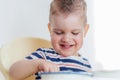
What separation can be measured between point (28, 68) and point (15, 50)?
18cm

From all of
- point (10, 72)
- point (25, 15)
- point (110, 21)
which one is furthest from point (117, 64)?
point (10, 72)

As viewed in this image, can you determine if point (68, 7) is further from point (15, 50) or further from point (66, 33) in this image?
point (15, 50)

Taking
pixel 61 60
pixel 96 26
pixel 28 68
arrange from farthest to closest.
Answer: pixel 96 26 → pixel 61 60 → pixel 28 68

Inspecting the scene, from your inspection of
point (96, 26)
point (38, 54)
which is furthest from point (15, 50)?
point (96, 26)

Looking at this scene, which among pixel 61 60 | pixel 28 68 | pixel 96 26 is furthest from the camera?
pixel 96 26

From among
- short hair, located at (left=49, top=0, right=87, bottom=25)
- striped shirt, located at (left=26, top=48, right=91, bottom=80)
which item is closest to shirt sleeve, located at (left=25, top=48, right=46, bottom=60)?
striped shirt, located at (left=26, top=48, right=91, bottom=80)

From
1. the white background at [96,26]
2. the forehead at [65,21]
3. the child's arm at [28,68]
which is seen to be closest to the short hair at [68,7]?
the forehead at [65,21]

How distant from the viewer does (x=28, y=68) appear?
557mm

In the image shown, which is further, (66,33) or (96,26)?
(96,26)

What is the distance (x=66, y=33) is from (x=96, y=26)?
0.54m

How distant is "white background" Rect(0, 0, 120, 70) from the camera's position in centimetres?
98

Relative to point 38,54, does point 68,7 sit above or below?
above

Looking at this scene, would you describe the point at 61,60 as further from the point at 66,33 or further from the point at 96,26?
the point at 96,26

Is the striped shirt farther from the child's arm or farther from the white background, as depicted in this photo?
the white background
